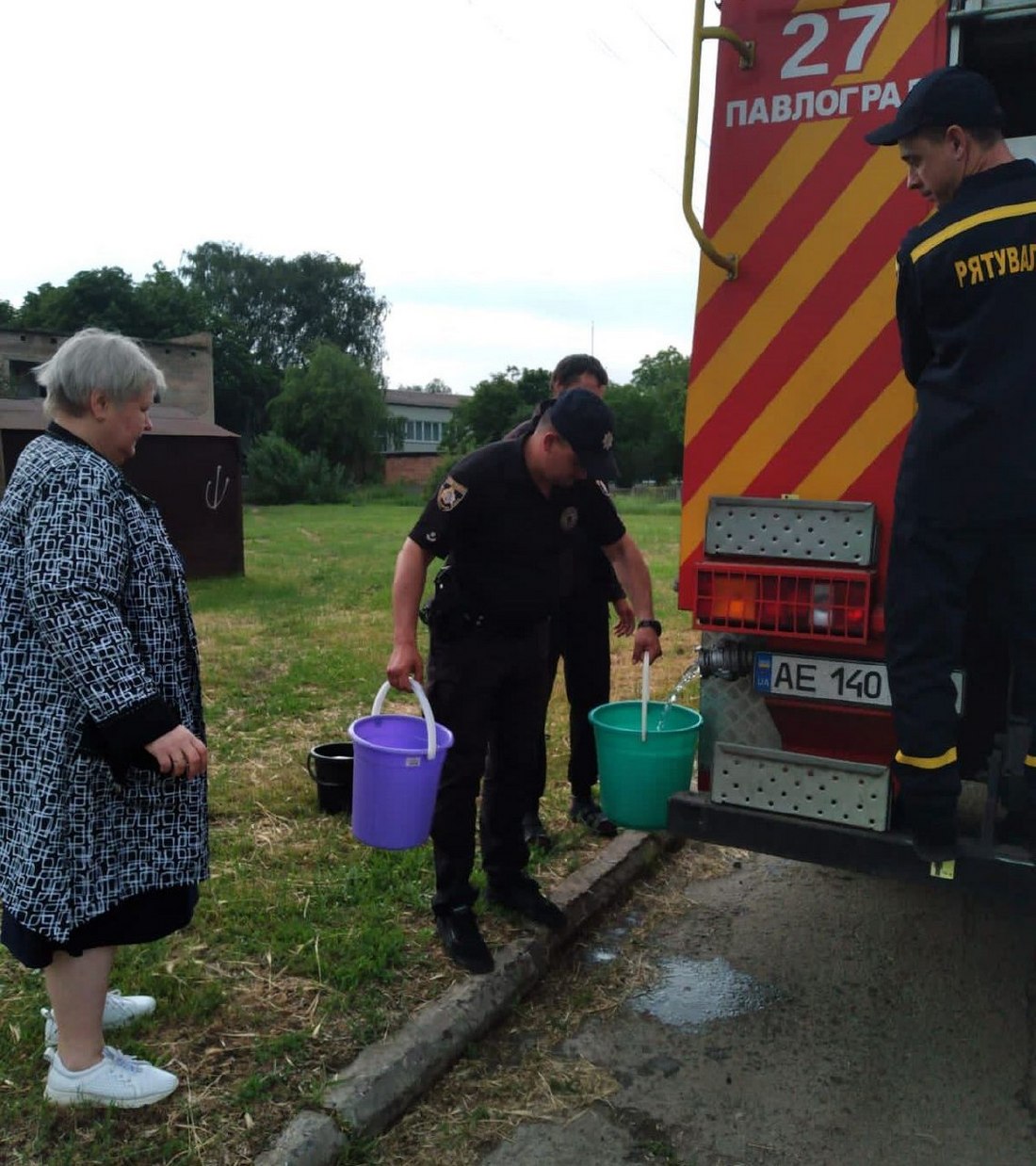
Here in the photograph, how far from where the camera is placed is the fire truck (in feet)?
9.95

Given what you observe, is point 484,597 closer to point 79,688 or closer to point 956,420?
point 79,688

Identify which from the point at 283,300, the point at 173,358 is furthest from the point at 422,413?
the point at 173,358

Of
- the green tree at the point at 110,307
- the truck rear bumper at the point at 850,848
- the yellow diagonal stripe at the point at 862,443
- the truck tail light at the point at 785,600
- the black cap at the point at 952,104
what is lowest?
the truck rear bumper at the point at 850,848

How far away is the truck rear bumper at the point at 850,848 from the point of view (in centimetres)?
276

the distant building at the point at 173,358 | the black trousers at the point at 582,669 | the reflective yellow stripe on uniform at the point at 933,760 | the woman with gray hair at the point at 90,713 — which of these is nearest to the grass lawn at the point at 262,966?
the woman with gray hair at the point at 90,713

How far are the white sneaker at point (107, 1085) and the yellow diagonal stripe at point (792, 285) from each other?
231cm

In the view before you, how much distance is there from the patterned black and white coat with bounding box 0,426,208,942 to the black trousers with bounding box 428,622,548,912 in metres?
1.11

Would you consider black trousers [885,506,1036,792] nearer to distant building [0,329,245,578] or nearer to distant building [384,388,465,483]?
distant building [0,329,245,578]

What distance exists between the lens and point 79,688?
2443mm

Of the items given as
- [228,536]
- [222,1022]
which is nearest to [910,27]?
[222,1022]

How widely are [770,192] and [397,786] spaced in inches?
81.4

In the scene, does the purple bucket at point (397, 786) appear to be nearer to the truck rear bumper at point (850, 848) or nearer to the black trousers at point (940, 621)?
the truck rear bumper at point (850, 848)

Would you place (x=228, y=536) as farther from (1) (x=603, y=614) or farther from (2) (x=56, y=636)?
(2) (x=56, y=636)

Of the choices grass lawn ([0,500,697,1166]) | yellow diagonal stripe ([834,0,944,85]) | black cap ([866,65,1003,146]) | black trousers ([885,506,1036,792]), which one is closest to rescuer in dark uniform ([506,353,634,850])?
grass lawn ([0,500,697,1166])
